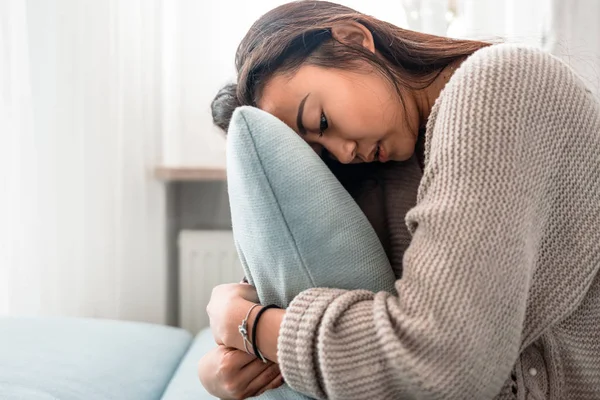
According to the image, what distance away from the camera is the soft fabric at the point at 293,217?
26.7 inches

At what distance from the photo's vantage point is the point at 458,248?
0.58m

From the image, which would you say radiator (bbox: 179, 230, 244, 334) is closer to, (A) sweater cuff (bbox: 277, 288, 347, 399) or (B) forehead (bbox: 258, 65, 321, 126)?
(B) forehead (bbox: 258, 65, 321, 126)

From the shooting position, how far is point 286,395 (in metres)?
0.73

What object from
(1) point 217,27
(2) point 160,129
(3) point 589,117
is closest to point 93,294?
(2) point 160,129

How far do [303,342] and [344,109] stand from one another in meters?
0.35

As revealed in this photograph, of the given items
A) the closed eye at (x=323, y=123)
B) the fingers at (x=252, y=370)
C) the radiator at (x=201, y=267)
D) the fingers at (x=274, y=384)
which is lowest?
the radiator at (x=201, y=267)

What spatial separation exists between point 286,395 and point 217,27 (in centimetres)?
125

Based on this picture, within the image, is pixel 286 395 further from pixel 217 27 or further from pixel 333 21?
pixel 217 27

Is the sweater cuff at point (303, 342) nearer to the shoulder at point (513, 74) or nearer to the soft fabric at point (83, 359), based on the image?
the shoulder at point (513, 74)

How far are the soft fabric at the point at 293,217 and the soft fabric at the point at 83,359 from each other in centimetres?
38

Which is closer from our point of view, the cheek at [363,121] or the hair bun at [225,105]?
the cheek at [363,121]

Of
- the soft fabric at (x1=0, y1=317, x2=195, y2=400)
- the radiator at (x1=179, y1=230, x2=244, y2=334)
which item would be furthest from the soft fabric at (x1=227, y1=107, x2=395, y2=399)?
the radiator at (x1=179, y1=230, x2=244, y2=334)

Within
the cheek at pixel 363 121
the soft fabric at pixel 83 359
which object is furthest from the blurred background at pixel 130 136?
the cheek at pixel 363 121

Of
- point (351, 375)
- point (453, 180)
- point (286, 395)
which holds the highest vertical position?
point (453, 180)
